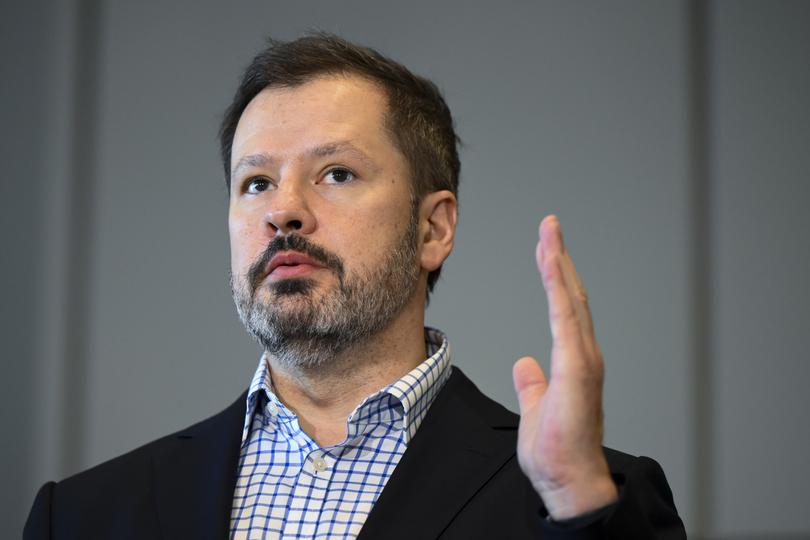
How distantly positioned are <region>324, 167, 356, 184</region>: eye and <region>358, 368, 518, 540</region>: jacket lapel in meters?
0.41

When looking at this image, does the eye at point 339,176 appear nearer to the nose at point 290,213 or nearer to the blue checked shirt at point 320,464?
the nose at point 290,213

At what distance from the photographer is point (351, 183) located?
5.61ft

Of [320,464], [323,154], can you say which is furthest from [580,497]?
[323,154]

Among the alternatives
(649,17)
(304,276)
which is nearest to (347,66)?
(304,276)

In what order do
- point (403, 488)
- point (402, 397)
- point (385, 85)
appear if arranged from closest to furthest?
point (403, 488), point (402, 397), point (385, 85)

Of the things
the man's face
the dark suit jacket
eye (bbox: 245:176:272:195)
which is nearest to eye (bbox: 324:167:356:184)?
the man's face

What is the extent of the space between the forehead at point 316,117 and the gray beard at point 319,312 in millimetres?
215

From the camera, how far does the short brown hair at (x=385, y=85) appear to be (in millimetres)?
1827

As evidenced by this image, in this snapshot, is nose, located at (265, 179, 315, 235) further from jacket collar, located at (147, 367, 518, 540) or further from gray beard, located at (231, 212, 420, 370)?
jacket collar, located at (147, 367, 518, 540)

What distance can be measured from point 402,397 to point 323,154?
1.48ft

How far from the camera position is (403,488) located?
151 cm

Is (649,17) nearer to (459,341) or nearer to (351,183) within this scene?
(459,341)

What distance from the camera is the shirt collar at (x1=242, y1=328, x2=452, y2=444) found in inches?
63.8

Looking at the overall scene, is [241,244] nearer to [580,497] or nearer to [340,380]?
[340,380]
